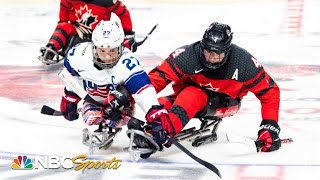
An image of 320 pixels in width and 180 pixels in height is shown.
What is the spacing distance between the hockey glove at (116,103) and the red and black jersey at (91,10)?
10.3 feet

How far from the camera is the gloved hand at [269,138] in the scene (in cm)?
593

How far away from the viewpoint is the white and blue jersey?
5.62 metres

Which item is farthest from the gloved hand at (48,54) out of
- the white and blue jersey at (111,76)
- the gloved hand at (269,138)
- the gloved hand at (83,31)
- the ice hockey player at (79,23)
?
the gloved hand at (269,138)

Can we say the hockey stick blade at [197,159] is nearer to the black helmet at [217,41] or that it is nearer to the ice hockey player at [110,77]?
the ice hockey player at [110,77]

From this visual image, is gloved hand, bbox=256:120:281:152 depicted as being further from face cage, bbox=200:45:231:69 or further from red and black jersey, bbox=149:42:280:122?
face cage, bbox=200:45:231:69

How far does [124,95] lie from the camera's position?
18.5 feet

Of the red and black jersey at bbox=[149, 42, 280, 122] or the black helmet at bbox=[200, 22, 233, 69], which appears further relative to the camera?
the red and black jersey at bbox=[149, 42, 280, 122]

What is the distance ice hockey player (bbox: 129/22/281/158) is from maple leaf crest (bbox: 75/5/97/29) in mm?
2851

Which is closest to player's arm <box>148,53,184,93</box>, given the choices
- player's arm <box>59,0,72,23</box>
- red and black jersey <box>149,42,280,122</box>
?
red and black jersey <box>149,42,280,122</box>

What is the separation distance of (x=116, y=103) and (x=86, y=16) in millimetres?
3337

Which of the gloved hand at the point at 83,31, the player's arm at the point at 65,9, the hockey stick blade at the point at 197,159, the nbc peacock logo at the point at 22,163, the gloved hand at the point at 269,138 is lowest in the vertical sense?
the gloved hand at the point at 83,31

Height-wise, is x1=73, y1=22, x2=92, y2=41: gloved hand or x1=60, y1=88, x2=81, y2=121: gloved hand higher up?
x1=60, y1=88, x2=81, y2=121: gloved hand

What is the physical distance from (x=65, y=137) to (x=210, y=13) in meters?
5.35

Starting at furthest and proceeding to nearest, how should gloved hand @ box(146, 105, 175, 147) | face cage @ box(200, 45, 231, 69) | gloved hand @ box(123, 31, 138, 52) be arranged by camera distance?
gloved hand @ box(123, 31, 138, 52) → face cage @ box(200, 45, 231, 69) → gloved hand @ box(146, 105, 175, 147)
